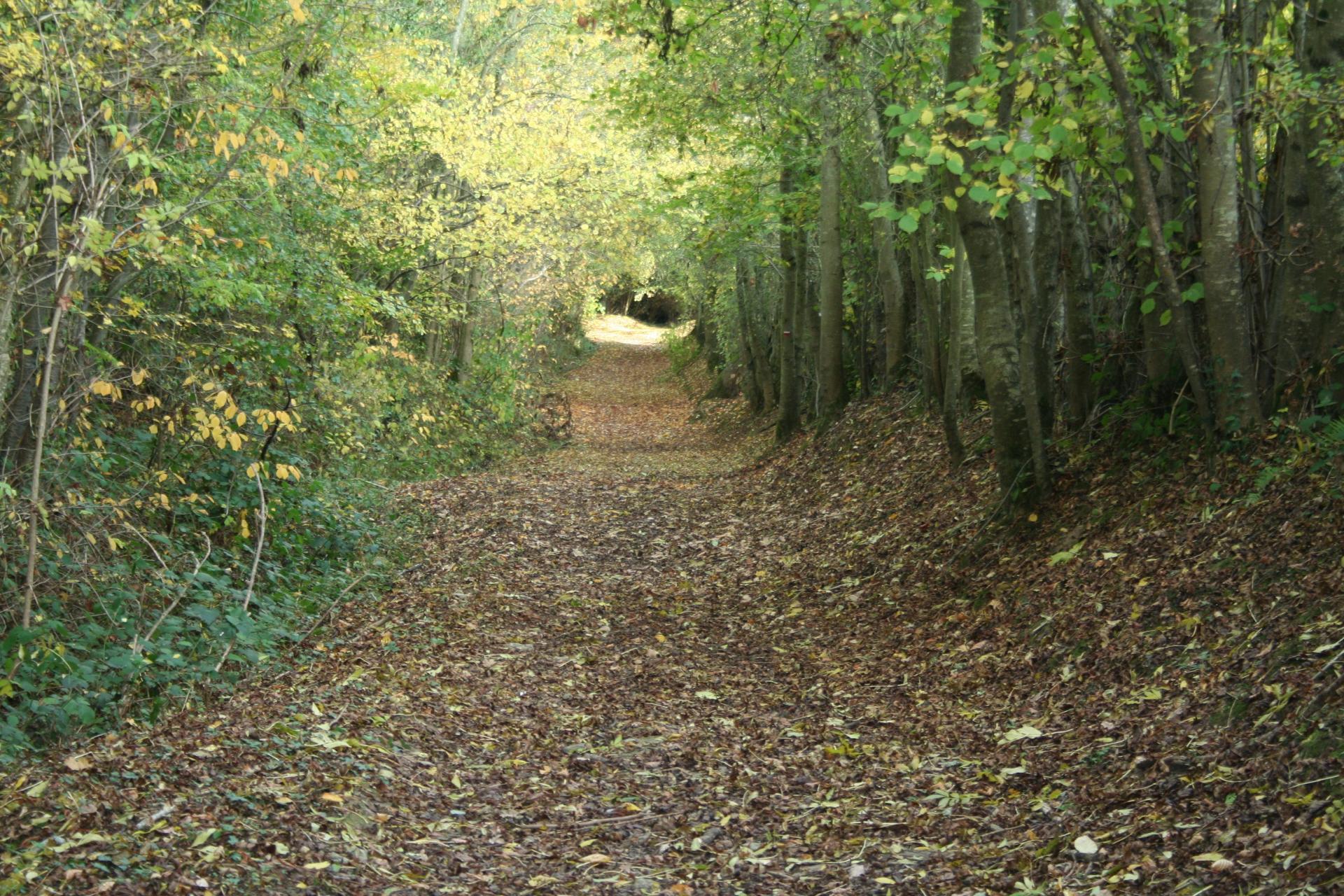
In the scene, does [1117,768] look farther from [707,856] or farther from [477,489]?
[477,489]

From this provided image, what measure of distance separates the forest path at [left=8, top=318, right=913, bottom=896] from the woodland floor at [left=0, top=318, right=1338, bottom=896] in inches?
0.7

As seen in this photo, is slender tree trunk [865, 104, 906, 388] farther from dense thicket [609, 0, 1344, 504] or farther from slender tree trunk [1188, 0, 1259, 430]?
slender tree trunk [1188, 0, 1259, 430]

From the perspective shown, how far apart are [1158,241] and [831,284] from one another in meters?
8.56

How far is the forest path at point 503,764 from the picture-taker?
4266mm

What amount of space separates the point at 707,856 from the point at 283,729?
2425mm

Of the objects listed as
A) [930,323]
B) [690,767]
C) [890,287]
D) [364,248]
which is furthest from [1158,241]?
[364,248]

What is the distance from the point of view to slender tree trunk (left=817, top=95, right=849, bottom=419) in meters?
14.4

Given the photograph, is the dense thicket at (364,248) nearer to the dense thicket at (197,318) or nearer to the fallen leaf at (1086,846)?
the dense thicket at (197,318)

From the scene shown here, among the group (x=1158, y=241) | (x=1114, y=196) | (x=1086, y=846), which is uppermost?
(x=1114, y=196)

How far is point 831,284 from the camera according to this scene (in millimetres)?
15086

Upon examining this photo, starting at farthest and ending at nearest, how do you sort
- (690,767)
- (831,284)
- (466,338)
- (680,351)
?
(680,351)
(466,338)
(831,284)
(690,767)

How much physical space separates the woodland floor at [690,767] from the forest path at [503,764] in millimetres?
18

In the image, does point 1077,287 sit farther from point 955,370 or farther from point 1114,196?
point 955,370

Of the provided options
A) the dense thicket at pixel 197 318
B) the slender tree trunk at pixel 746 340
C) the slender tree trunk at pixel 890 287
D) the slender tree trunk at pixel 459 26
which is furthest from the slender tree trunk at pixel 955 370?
the slender tree trunk at pixel 746 340
